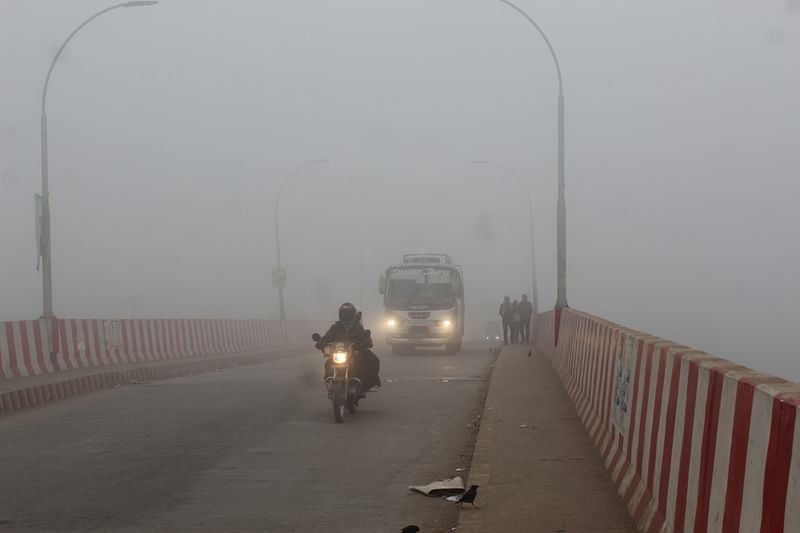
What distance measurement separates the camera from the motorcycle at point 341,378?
1487 centimetres

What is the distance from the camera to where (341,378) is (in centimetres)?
1502

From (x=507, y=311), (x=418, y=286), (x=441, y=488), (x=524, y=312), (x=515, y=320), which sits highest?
(x=441, y=488)

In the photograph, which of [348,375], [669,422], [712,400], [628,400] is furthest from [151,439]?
[712,400]

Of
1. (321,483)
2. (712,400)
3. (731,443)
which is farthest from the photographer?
(321,483)

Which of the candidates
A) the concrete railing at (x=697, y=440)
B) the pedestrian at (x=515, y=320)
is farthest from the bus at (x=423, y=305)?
the concrete railing at (x=697, y=440)

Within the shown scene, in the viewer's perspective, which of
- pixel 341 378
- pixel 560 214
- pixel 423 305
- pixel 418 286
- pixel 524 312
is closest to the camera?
pixel 341 378

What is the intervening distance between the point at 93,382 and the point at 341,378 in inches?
335

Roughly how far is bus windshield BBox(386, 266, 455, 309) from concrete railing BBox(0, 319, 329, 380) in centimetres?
550

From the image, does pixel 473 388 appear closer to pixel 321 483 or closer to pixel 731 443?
pixel 321 483

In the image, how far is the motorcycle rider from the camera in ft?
50.5

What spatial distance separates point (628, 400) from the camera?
29.9 feet

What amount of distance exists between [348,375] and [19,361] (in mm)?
9006

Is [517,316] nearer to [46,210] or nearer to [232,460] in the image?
[46,210]

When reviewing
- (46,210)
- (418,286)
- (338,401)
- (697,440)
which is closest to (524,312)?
(418,286)
